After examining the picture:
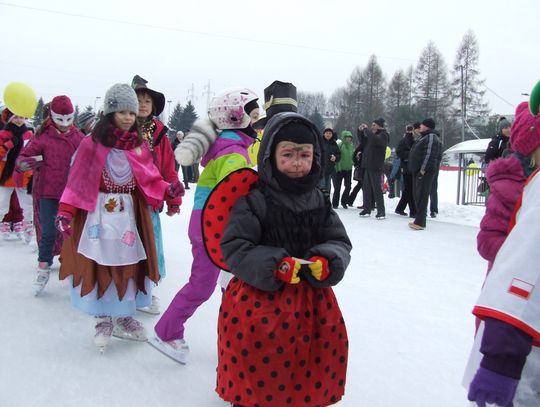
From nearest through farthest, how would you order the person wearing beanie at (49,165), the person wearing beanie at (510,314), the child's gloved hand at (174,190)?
the person wearing beanie at (510,314) → the child's gloved hand at (174,190) → the person wearing beanie at (49,165)

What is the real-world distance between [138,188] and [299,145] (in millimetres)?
1676

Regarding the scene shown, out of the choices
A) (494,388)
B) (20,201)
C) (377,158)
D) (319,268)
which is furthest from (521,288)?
(377,158)

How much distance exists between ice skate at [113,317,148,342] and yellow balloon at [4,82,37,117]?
323 centimetres

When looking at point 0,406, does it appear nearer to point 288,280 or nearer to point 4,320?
point 4,320

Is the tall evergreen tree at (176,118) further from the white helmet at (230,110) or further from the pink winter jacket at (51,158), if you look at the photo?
the white helmet at (230,110)

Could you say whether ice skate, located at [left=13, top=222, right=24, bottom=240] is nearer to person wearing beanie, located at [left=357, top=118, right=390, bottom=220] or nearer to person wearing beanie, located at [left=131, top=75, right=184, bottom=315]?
person wearing beanie, located at [left=131, top=75, right=184, bottom=315]

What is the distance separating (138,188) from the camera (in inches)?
132

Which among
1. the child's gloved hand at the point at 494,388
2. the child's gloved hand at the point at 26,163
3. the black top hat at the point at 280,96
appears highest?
the black top hat at the point at 280,96

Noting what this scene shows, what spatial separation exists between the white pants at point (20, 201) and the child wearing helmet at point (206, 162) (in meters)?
4.23

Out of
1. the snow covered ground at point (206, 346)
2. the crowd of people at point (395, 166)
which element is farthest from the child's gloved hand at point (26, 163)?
the crowd of people at point (395, 166)

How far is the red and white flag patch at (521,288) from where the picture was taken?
1.25m

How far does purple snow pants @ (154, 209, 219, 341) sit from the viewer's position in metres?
2.90

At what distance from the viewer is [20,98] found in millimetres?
5457

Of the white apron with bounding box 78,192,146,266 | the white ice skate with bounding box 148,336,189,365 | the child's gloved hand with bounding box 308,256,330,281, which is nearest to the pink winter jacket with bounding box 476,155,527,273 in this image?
the child's gloved hand with bounding box 308,256,330,281
